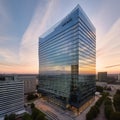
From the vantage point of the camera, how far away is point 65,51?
5809cm

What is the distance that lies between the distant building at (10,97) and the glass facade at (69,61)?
17.6 m

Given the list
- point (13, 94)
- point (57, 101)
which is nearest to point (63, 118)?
point (57, 101)

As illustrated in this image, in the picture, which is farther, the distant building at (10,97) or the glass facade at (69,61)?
the distant building at (10,97)

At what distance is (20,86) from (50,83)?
696 inches

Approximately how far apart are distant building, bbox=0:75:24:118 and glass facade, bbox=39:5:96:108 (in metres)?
17.6

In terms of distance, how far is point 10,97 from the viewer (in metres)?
54.8

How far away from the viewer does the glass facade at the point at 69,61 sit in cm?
5119

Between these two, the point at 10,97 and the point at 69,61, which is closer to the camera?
the point at 10,97

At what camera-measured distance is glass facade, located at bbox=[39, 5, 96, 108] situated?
168 feet

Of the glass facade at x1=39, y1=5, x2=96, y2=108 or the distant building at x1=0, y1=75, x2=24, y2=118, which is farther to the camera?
the distant building at x1=0, y1=75, x2=24, y2=118

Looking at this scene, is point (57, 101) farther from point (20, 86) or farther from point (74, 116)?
point (20, 86)

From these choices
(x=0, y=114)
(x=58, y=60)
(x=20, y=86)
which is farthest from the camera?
(x=58, y=60)

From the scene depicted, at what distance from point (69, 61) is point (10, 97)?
32079 millimetres

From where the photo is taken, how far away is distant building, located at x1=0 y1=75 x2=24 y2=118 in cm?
5194
